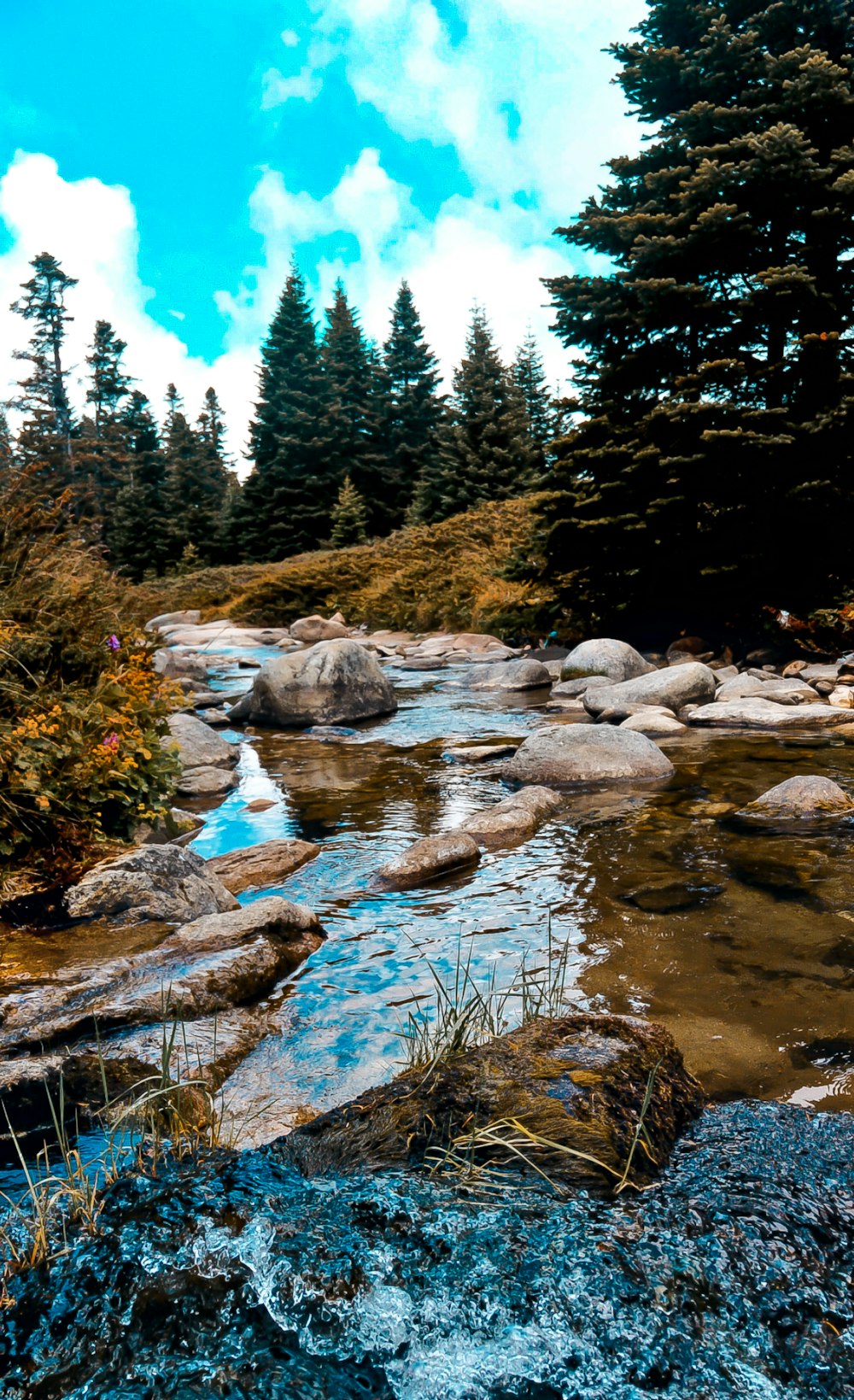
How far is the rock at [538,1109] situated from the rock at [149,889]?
1960 millimetres

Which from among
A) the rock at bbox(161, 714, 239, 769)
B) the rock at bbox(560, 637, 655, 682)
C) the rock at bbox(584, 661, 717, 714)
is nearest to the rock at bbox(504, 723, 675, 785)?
the rock at bbox(584, 661, 717, 714)

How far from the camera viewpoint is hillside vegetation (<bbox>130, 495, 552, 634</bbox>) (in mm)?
20750

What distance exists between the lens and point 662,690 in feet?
36.8

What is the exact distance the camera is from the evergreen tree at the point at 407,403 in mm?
41062

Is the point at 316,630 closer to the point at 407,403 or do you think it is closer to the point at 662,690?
the point at 662,690

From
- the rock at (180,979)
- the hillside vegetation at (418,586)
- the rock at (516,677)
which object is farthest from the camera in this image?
the hillside vegetation at (418,586)

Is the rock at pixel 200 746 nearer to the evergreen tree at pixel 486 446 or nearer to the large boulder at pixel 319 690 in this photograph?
the large boulder at pixel 319 690

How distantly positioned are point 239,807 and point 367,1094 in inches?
205

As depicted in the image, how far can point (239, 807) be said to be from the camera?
7852mm

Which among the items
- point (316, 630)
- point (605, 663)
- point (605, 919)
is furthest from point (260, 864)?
point (316, 630)

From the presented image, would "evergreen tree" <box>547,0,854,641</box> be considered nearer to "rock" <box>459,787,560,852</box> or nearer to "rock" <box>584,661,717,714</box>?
"rock" <box>584,661,717,714</box>

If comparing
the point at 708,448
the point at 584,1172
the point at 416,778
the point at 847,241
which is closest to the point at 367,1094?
the point at 584,1172

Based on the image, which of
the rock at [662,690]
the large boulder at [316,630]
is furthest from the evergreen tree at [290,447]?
the rock at [662,690]

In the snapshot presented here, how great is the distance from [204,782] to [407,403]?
119 feet
